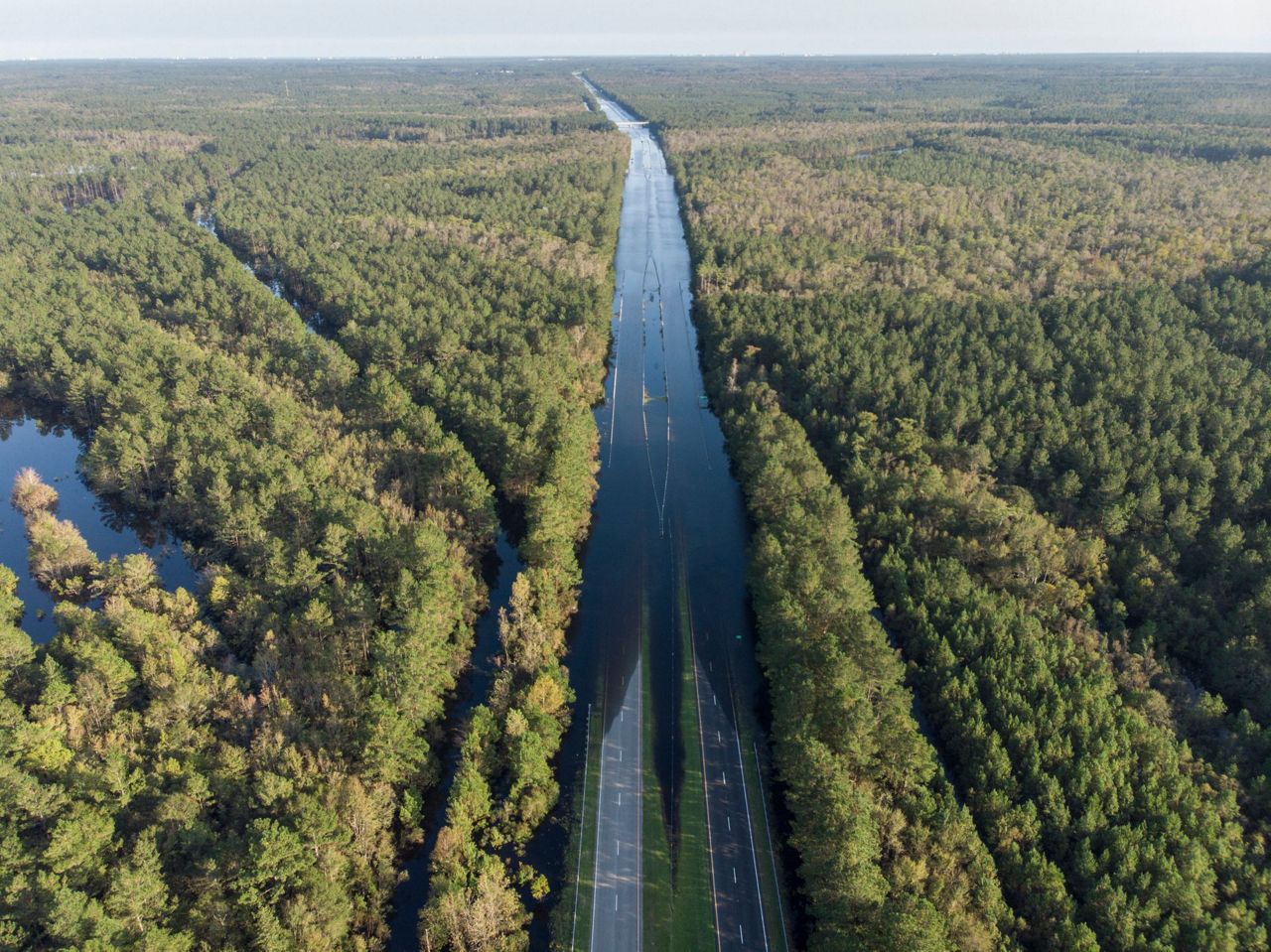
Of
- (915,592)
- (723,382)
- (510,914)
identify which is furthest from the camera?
(723,382)

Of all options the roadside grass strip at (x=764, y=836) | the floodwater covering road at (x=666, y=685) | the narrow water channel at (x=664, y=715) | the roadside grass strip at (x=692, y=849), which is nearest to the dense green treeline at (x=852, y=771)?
the roadside grass strip at (x=764, y=836)

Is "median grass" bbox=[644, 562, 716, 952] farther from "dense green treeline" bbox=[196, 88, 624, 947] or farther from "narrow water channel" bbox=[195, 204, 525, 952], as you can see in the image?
"narrow water channel" bbox=[195, 204, 525, 952]

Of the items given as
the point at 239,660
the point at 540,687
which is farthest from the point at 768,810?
the point at 239,660

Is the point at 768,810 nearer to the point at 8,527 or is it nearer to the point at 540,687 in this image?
the point at 540,687

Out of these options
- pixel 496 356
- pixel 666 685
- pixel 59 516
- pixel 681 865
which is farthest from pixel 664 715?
pixel 59 516

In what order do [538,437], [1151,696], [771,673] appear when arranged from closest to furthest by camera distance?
1. [1151,696]
2. [771,673]
3. [538,437]

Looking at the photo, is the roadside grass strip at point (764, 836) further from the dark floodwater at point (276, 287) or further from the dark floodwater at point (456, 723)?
the dark floodwater at point (276, 287)

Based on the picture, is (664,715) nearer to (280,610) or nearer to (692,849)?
(692,849)
